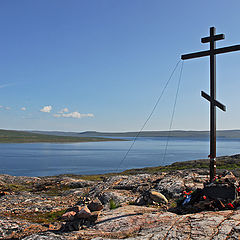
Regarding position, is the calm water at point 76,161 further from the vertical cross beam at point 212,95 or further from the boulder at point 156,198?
the vertical cross beam at point 212,95

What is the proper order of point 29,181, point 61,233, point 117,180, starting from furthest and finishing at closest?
point 29,181 → point 117,180 → point 61,233

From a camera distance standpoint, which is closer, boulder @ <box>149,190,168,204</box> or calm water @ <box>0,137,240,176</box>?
boulder @ <box>149,190,168,204</box>

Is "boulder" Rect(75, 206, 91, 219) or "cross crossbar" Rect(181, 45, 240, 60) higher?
"cross crossbar" Rect(181, 45, 240, 60)

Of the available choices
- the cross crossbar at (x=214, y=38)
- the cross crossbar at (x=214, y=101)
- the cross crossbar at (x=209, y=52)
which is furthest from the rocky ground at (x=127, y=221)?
the cross crossbar at (x=214, y=38)

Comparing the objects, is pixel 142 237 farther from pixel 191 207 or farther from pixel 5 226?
pixel 5 226

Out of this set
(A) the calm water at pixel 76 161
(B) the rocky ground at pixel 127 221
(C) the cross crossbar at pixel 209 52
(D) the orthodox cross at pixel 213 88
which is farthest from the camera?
(A) the calm water at pixel 76 161

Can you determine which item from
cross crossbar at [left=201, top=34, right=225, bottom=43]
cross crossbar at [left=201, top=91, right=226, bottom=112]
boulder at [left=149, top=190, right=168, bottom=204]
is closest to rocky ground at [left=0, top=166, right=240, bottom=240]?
boulder at [left=149, top=190, right=168, bottom=204]

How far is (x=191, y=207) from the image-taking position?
403 inches

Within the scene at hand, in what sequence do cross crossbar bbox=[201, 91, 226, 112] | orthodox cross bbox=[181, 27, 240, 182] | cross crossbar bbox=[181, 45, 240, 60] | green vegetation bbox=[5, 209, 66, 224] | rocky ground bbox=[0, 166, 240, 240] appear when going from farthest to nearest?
green vegetation bbox=[5, 209, 66, 224] < orthodox cross bbox=[181, 27, 240, 182] < cross crossbar bbox=[201, 91, 226, 112] < cross crossbar bbox=[181, 45, 240, 60] < rocky ground bbox=[0, 166, 240, 240]

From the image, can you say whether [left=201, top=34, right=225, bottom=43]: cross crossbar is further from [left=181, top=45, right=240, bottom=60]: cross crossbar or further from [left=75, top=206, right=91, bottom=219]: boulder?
[left=75, top=206, right=91, bottom=219]: boulder

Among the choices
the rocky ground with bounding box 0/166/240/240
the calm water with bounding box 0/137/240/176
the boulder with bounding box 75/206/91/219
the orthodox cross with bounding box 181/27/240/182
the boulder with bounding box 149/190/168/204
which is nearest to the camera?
the rocky ground with bounding box 0/166/240/240

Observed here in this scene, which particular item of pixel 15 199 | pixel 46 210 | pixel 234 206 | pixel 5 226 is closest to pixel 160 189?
pixel 234 206

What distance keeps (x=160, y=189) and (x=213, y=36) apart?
27.5 feet

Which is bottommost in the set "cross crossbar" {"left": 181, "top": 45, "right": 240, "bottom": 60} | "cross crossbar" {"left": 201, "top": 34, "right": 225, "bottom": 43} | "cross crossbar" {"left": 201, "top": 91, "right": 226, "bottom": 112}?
"cross crossbar" {"left": 201, "top": 91, "right": 226, "bottom": 112}
